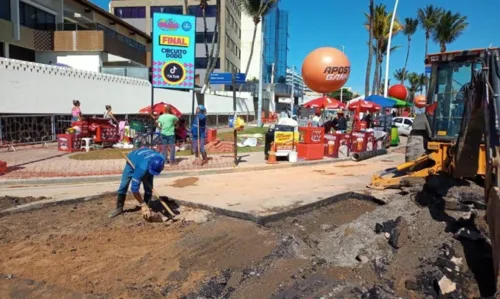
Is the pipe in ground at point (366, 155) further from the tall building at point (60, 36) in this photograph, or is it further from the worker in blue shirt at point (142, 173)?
the tall building at point (60, 36)

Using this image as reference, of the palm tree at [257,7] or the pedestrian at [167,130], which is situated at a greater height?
the palm tree at [257,7]

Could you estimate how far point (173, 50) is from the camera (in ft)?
47.5

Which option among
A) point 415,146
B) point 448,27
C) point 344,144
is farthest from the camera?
point 448,27

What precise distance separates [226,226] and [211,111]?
26.6m

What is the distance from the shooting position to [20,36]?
23.9 meters

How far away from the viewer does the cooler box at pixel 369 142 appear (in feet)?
55.0

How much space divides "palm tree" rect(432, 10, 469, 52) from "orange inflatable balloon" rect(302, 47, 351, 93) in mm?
41537

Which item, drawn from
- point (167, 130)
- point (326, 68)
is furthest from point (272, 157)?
point (326, 68)

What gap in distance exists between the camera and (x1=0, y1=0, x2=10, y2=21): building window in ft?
72.7

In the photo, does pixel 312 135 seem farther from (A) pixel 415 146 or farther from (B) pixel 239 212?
(B) pixel 239 212

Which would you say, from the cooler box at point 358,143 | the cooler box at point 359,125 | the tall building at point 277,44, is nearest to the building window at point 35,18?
the cooler box at point 359,125

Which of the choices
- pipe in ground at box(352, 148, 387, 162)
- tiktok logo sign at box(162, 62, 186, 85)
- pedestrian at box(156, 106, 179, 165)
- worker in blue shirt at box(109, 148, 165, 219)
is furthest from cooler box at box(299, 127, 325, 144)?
worker in blue shirt at box(109, 148, 165, 219)

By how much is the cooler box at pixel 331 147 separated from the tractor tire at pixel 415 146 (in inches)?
184

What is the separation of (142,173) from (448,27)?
2100 inches
